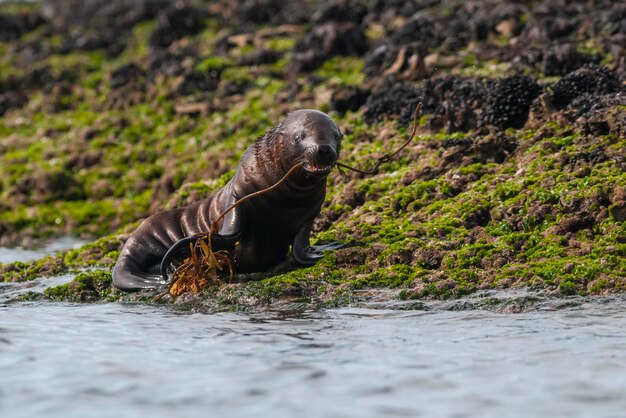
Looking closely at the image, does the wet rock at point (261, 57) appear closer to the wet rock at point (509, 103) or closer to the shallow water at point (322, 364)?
the wet rock at point (509, 103)

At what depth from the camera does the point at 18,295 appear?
1090 centimetres

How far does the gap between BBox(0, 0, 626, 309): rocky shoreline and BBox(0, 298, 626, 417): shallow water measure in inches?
36.0

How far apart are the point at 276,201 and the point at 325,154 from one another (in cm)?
83

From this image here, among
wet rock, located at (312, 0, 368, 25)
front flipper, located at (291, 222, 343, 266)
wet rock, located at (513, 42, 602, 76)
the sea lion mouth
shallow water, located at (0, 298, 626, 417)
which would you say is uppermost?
wet rock, located at (312, 0, 368, 25)

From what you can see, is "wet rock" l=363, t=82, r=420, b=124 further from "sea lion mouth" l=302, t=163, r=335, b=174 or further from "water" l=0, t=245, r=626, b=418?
"water" l=0, t=245, r=626, b=418

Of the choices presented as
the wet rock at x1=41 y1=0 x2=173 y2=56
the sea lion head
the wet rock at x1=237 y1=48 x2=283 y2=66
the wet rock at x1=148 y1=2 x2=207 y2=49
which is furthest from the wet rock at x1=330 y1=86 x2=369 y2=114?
the wet rock at x1=41 y1=0 x2=173 y2=56

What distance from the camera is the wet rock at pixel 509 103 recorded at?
13070mm

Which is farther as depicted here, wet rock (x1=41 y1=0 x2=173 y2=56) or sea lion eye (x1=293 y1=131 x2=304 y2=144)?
wet rock (x1=41 y1=0 x2=173 y2=56)

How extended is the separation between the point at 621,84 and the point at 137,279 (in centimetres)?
680

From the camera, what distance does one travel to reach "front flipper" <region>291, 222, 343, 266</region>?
404 inches

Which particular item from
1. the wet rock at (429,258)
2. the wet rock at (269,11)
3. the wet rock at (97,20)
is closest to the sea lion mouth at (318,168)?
A: the wet rock at (429,258)

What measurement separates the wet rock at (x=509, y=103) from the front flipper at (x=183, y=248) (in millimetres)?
4472

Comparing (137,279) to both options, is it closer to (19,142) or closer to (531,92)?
(531,92)

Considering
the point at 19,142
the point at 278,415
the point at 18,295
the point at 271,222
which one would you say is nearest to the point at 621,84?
the point at 271,222
